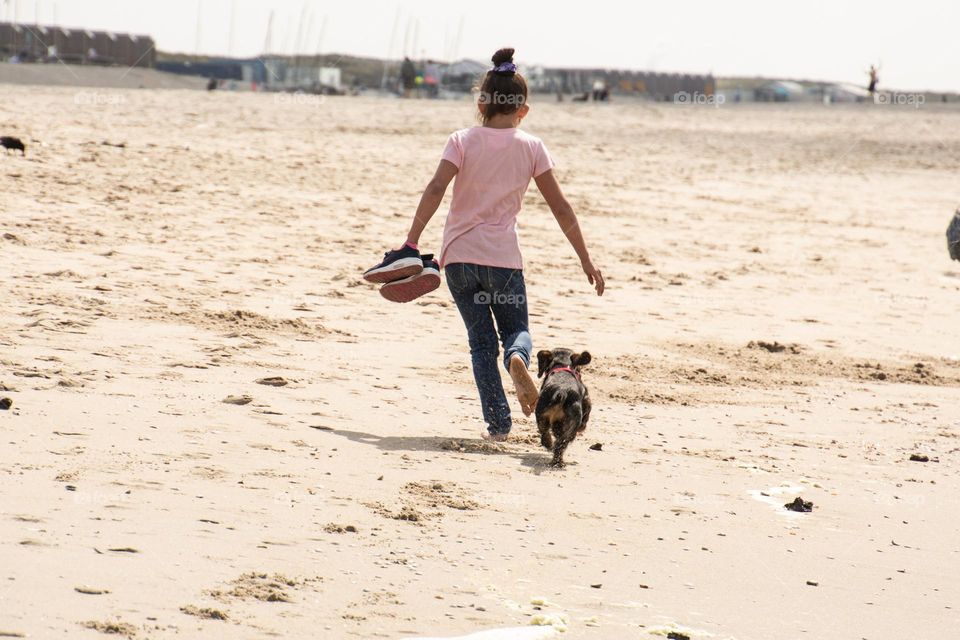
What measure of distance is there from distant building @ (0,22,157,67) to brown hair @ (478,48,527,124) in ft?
152

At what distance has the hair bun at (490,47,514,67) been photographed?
4.90 m

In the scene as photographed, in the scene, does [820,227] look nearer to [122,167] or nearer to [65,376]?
[122,167]

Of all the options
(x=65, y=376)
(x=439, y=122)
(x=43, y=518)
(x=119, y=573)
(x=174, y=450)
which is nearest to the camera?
(x=119, y=573)

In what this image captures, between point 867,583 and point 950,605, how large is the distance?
0.27 meters

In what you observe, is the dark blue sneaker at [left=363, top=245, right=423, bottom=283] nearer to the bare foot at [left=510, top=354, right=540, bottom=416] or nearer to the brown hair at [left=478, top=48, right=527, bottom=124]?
the bare foot at [left=510, top=354, right=540, bottom=416]

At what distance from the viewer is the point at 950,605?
3.88 m

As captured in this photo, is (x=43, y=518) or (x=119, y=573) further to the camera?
(x=43, y=518)

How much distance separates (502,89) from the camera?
4883 mm

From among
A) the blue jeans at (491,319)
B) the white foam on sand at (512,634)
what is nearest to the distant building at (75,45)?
the blue jeans at (491,319)

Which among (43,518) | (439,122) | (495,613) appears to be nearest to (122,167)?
(43,518)

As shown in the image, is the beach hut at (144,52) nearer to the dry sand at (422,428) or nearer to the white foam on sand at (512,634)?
the dry sand at (422,428)

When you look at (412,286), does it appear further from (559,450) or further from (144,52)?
(144,52)

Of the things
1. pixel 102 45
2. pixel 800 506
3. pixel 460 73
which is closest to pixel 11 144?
pixel 800 506

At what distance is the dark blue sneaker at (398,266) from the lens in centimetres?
493
